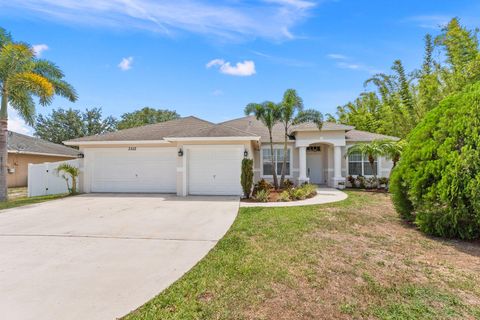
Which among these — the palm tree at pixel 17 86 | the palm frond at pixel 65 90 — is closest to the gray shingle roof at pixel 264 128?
the palm frond at pixel 65 90

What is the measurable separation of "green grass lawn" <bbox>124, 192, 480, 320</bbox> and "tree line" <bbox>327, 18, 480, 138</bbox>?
12.9 metres

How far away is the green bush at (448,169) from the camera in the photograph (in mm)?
5395

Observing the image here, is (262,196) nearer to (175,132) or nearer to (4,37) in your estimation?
(175,132)

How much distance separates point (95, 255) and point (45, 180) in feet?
44.6

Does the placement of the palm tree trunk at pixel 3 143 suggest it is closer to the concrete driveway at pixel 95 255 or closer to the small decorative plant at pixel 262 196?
the concrete driveway at pixel 95 255

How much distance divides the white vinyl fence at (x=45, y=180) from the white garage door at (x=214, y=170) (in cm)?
715

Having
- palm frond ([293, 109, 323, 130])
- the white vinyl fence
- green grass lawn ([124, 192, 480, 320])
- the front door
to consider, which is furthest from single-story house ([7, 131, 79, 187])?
the front door

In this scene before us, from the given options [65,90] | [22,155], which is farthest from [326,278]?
[22,155]

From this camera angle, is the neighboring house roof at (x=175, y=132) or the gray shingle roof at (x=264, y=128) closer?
the neighboring house roof at (x=175, y=132)

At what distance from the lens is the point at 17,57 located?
1152cm

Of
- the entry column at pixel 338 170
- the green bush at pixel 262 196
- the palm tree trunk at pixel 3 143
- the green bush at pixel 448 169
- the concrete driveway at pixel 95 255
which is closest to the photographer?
the concrete driveway at pixel 95 255

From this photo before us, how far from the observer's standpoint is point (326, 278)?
3.87 metres

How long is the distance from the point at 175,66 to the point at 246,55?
440 cm

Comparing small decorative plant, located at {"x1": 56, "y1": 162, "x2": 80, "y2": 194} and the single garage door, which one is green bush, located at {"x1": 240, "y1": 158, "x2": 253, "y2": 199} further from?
small decorative plant, located at {"x1": 56, "y1": 162, "x2": 80, "y2": 194}
